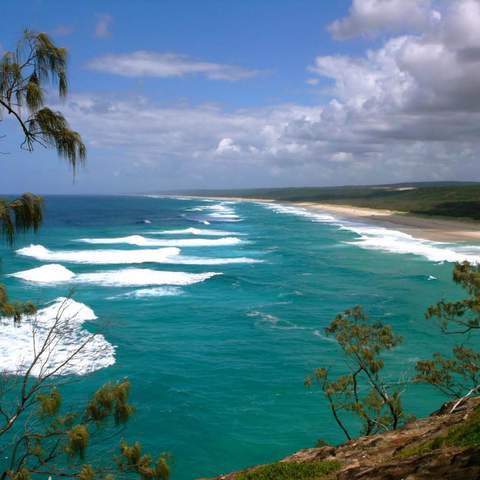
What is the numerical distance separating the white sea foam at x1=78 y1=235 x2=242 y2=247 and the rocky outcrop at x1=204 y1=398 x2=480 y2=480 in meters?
49.4

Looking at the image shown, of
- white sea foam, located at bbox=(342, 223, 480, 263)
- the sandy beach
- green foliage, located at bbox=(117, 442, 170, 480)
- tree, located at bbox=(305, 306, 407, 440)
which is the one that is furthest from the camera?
the sandy beach

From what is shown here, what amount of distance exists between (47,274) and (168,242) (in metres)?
25.7

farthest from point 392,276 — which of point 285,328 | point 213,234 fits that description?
point 213,234

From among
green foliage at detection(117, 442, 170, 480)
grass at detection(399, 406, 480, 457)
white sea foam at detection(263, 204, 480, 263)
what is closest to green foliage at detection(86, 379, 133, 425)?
Answer: green foliage at detection(117, 442, 170, 480)

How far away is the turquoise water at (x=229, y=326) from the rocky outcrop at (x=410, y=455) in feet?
18.2

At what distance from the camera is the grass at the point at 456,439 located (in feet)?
23.6

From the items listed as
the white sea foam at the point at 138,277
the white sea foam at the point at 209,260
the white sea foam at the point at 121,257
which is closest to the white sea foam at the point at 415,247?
the white sea foam at the point at 209,260

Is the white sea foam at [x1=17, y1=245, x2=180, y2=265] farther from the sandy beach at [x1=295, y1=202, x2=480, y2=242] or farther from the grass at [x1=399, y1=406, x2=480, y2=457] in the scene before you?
the grass at [x1=399, y1=406, x2=480, y2=457]

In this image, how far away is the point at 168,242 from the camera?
62188 mm

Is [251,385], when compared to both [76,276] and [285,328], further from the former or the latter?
[76,276]

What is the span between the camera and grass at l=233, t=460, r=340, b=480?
330 inches

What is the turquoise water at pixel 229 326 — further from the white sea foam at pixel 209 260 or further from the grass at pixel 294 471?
the grass at pixel 294 471

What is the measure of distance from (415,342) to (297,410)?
7.91 meters

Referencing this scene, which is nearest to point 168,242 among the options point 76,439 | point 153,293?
point 153,293
